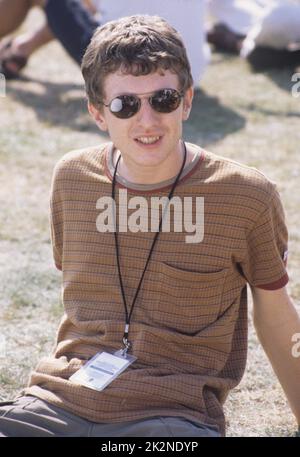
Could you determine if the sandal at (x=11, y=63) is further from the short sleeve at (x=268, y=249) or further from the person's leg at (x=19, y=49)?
the short sleeve at (x=268, y=249)

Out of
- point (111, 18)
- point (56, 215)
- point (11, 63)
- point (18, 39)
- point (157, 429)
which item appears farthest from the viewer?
point (18, 39)

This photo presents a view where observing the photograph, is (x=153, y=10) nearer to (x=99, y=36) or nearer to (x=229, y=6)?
(x=229, y=6)

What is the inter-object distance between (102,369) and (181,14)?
14.6ft

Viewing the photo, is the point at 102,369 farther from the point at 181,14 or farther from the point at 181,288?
the point at 181,14

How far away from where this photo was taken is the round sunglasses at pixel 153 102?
7.86ft

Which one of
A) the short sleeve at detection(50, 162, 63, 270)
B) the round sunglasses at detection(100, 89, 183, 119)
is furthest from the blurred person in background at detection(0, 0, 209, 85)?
the round sunglasses at detection(100, 89, 183, 119)

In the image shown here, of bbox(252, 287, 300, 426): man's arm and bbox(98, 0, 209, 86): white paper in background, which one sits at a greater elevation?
bbox(98, 0, 209, 86): white paper in background

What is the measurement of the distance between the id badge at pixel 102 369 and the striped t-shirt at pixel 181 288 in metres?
0.02

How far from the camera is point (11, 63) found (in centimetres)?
692

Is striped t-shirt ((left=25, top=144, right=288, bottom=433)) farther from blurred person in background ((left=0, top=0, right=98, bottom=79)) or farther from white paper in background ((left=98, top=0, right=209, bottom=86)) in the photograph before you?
blurred person in background ((left=0, top=0, right=98, bottom=79))

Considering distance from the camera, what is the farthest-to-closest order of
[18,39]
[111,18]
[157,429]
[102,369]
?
[18,39] → [111,18] → [102,369] → [157,429]

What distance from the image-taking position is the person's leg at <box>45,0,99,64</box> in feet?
20.8

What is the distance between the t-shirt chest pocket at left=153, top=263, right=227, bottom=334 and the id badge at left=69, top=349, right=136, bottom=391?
5.7 inches

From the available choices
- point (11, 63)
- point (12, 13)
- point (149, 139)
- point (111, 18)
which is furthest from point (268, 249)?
point (12, 13)
